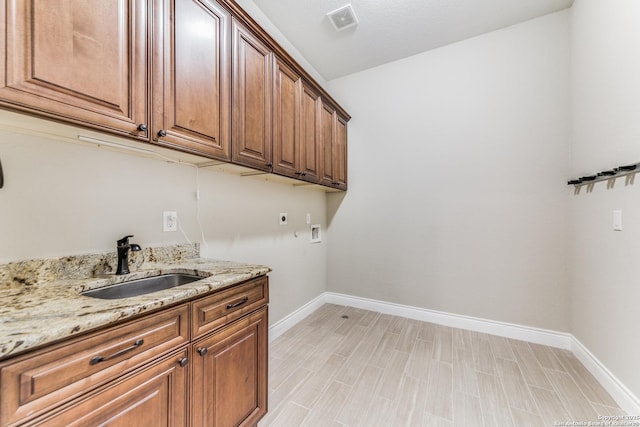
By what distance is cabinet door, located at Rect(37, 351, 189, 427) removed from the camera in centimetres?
73

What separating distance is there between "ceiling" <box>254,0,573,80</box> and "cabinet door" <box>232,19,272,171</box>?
2.88 feet

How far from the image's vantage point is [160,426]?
92 centimetres

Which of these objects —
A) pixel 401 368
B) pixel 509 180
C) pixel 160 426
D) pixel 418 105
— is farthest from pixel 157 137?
pixel 509 180

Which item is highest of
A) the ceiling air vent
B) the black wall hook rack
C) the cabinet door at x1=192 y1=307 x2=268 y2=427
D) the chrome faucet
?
the ceiling air vent

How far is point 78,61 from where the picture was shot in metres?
0.90

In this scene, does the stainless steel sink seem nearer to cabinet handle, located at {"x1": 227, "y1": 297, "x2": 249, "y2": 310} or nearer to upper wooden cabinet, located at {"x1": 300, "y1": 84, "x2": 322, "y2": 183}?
cabinet handle, located at {"x1": 227, "y1": 297, "x2": 249, "y2": 310}

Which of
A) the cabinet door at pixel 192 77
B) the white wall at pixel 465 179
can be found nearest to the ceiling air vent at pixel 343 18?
the white wall at pixel 465 179

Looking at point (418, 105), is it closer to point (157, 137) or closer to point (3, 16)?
point (157, 137)

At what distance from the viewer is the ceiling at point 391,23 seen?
2174 millimetres

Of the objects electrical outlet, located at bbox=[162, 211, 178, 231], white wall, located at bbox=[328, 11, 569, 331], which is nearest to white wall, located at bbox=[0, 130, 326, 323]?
electrical outlet, located at bbox=[162, 211, 178, 231]

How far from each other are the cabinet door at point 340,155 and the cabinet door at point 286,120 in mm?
834

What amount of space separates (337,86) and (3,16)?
3.05m

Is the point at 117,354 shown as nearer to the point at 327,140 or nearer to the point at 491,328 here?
the point at 327,140

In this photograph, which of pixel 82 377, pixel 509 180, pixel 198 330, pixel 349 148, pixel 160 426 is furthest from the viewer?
pixel 349 148
